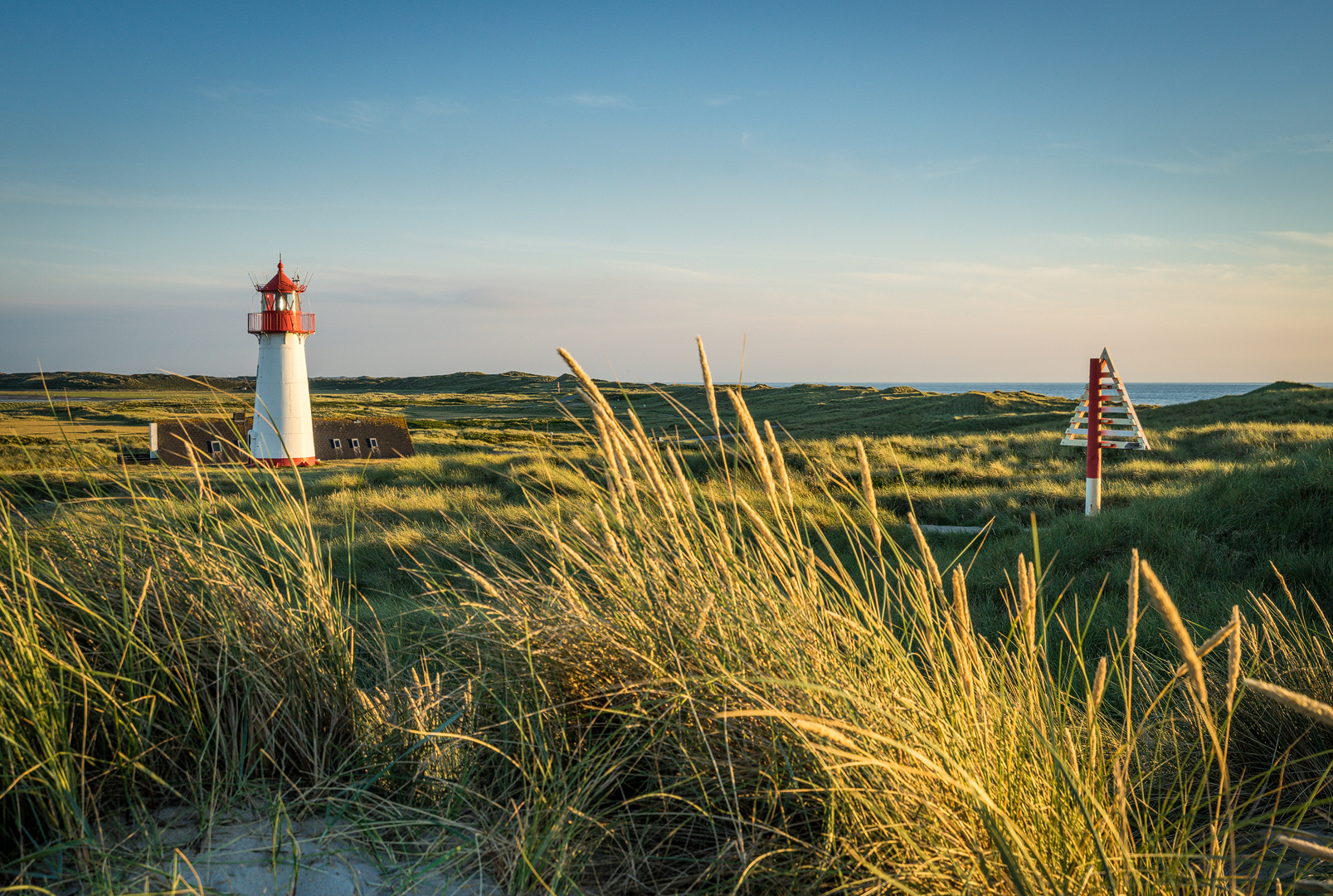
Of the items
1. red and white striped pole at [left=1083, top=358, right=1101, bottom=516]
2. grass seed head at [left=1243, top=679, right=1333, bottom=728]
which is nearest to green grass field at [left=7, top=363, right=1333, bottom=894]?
grass seed head at [left=1243, top=679, right=1333, bottom=728]

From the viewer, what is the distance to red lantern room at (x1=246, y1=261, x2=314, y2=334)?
23469 mm

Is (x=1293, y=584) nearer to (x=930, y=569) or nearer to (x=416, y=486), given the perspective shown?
(x=930, y=569)

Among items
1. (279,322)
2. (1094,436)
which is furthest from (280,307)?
(1094,436)

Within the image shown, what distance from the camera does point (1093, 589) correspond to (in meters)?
6.15

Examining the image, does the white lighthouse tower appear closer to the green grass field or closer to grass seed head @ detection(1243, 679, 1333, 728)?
the green grass field

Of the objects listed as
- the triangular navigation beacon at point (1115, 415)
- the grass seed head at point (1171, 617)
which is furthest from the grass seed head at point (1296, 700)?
the triangular navigation beacon at point (1115, 415)

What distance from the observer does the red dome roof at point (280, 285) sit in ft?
76.9

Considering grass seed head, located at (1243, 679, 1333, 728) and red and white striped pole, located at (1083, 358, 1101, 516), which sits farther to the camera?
red and white striped pole, located at (1083, 358, 1101, 516)

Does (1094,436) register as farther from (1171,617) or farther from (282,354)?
(282,354)

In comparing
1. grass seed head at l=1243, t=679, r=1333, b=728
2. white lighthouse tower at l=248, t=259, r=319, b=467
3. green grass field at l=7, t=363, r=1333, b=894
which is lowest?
green grass field at l=7, t=363, r=1333, b=894

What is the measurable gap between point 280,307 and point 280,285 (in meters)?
0.66

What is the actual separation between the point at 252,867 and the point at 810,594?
1.36m

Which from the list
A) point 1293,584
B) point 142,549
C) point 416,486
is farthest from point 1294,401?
point 142,549

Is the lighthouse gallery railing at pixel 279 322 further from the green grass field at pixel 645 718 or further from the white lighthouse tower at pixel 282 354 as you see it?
the green grass field at pixel 645 718
